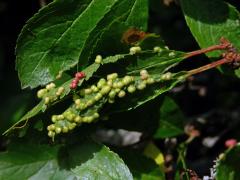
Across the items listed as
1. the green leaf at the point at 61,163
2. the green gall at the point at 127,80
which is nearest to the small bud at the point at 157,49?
the green gall at the point at 127,80

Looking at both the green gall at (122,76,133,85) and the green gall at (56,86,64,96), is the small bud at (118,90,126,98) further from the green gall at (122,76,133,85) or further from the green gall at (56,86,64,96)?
the green gall at (56,86,64,96)

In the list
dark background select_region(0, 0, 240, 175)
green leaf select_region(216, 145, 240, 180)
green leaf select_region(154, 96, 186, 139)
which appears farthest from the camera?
dark background select_region(0, 0, 240, 175)

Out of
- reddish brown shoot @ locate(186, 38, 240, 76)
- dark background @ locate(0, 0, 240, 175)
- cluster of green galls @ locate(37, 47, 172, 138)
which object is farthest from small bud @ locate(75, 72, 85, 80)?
dark background @ locate(0, 0, 240, 175)

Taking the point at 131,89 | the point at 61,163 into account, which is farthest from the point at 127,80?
the point at 61,163

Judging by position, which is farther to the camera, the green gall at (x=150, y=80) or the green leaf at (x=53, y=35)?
the green leaf at (x=53, y=35)

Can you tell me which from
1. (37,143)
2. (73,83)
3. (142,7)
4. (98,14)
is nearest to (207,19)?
(142,7)

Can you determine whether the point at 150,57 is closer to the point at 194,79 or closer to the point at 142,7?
the point at 142,7

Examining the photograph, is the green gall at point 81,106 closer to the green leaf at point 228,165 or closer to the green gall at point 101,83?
the green gall at point 101,83
